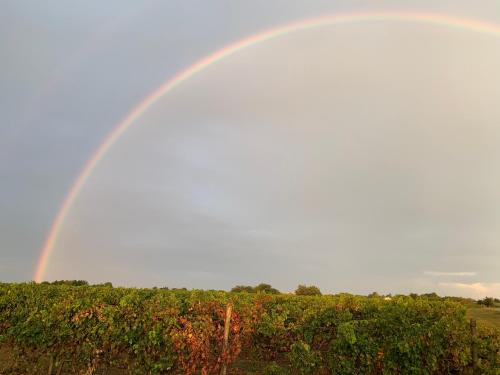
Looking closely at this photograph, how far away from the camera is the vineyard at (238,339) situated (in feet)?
26.9

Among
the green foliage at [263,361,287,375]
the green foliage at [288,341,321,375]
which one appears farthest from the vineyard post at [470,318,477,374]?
the green foliage at [263,361,287,375]

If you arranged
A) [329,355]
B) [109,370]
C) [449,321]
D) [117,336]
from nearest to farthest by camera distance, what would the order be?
[449,321] < [329,355] < [117,336] < [109,370]

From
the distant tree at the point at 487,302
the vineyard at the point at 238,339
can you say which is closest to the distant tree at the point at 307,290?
the distant tree at the point at 487,302

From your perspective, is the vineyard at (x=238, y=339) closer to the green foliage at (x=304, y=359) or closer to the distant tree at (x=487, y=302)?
the green foliage at (x=304, y=359)

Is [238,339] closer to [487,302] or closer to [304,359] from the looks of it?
[304,359]

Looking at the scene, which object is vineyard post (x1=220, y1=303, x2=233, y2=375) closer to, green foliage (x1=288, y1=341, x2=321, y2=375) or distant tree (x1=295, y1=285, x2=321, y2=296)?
green foliage (x1=288, y1=341, x2=321, y2=375)

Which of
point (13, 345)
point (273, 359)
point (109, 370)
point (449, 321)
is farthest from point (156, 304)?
point (449, 321)

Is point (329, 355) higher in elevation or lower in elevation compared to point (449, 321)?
lower

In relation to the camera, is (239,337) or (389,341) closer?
(389,341)

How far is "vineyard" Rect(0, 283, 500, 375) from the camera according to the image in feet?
26.9

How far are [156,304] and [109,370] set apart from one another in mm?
2444

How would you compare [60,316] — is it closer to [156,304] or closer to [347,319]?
[156,304]

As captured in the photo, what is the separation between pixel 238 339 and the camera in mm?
9594

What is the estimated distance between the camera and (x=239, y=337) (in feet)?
32.3
